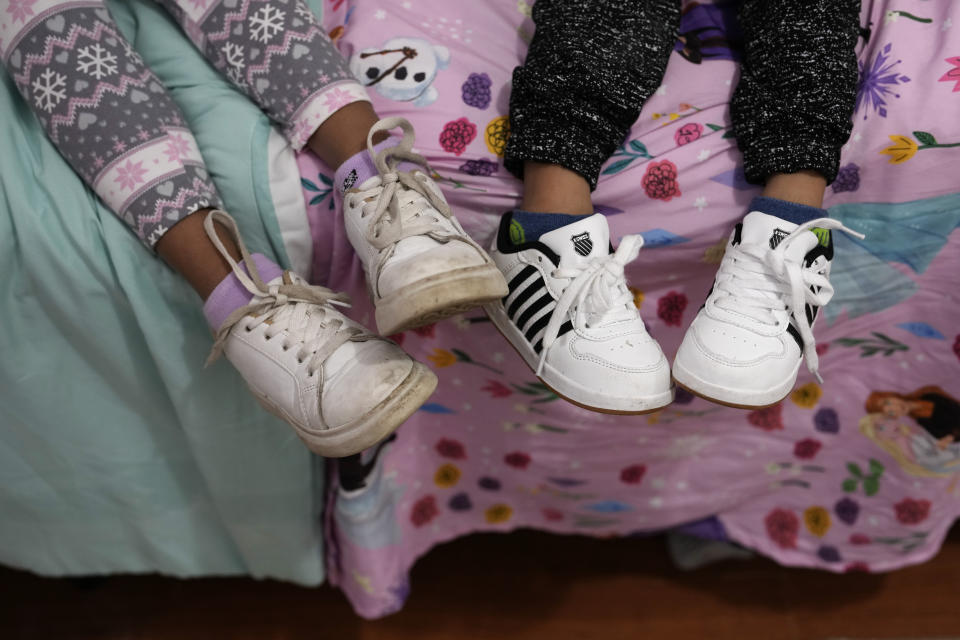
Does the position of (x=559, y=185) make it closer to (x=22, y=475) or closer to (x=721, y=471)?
(x=721, y=471)

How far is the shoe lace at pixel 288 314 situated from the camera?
25.2 inches

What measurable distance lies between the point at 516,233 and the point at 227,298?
271mm

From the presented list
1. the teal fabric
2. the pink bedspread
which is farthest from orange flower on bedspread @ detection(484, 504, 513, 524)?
the teal fabric

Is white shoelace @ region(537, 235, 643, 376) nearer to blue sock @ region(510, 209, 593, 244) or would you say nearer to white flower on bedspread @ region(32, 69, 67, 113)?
blue sock @ region(510, 209, 593, 244)

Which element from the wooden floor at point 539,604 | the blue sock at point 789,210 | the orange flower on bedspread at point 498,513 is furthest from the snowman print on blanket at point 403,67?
the wooden floor at point 539,604

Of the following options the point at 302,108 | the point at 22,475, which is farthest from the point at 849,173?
the point at 22,475

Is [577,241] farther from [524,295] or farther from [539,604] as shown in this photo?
[539,604]

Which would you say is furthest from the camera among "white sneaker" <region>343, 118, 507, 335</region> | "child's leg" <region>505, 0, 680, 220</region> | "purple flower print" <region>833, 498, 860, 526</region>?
"purple flower print" <region>833, 498, 860, 526</region>

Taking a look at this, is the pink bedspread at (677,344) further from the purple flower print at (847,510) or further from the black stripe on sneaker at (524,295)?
the black stripe on sneaker at (524,295)

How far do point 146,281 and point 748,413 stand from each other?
27.0 inches

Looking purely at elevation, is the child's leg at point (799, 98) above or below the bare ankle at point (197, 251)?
→ above

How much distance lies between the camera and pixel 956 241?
0.72m

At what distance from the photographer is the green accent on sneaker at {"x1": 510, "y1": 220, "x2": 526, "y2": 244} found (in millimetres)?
670

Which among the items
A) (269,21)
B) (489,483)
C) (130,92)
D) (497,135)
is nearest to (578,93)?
(497,135)
